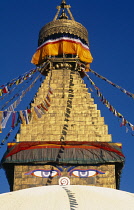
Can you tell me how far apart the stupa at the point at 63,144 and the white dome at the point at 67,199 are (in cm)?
401

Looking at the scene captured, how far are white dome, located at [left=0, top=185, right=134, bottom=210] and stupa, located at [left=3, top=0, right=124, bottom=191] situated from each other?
13.2ft

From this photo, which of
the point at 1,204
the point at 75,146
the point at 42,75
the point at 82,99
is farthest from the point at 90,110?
the point at 1,204

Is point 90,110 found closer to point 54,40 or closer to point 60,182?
point 60,182

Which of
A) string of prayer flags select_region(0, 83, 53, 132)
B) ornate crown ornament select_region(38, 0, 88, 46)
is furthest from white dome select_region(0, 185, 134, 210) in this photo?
ornate crown ornament select_region(38, 0, 88, 46)

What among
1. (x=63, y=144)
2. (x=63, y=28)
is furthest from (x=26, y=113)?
(x=63, y=28)

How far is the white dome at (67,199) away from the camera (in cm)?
1165

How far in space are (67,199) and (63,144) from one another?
6260mm

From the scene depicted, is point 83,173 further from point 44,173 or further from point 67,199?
point 67,199

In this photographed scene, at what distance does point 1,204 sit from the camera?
12023mm

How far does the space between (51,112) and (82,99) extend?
1748 millimetres

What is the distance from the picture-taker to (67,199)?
1221 centimetres

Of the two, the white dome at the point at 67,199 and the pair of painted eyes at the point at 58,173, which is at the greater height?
the pair of painted eyes at the point at 58,173

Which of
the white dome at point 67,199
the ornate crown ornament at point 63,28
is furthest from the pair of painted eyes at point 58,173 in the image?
the ornate crown ornament at point 63,28

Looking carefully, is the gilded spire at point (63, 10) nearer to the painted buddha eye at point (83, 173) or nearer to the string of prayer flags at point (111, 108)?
the string of prayer flags at point (111, 108)
